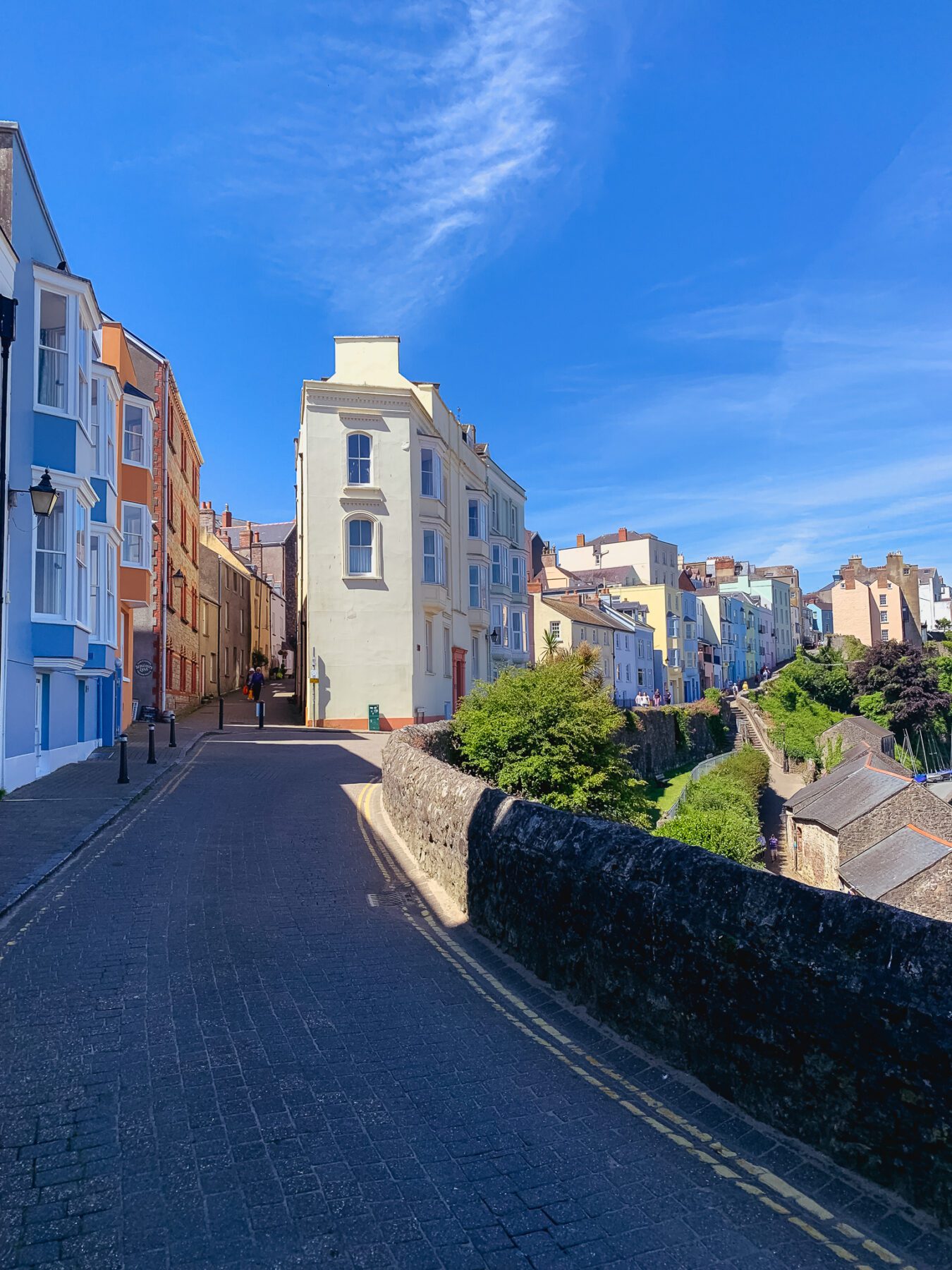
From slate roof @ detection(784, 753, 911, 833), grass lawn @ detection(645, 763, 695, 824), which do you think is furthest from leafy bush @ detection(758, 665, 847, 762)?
slate roof @ detection(784, 753, 911, 833)

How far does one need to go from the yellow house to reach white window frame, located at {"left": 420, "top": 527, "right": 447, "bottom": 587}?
4488cm

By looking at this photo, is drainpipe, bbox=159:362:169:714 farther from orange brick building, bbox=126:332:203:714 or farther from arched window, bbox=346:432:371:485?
arched window, bbox=346:432:371:485

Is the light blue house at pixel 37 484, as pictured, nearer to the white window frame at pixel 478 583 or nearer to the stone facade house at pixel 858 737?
the white window frame at pixel 478 583

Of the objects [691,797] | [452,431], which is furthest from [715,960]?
Answer: [452,431]

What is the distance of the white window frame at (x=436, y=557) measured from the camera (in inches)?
1459

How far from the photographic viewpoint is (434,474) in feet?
124

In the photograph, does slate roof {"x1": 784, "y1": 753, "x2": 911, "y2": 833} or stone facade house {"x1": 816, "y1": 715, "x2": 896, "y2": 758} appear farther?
stone facade house {"x1": 816, "y1": 715, "x2": 896, "y2": 758}

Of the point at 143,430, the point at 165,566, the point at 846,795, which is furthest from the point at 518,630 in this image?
the point at 143,430

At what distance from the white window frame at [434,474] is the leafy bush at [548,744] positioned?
18295mm

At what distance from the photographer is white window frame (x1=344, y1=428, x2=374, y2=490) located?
115 ft

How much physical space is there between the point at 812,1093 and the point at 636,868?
172cm

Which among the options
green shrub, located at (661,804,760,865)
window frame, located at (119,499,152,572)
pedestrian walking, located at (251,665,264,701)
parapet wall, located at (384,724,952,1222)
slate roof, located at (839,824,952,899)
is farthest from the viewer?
pedestrian walking, located at (251,665,264,701)

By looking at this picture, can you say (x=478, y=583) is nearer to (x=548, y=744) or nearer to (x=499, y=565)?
(x=499, y=565)

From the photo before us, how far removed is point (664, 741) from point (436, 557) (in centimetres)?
1965
